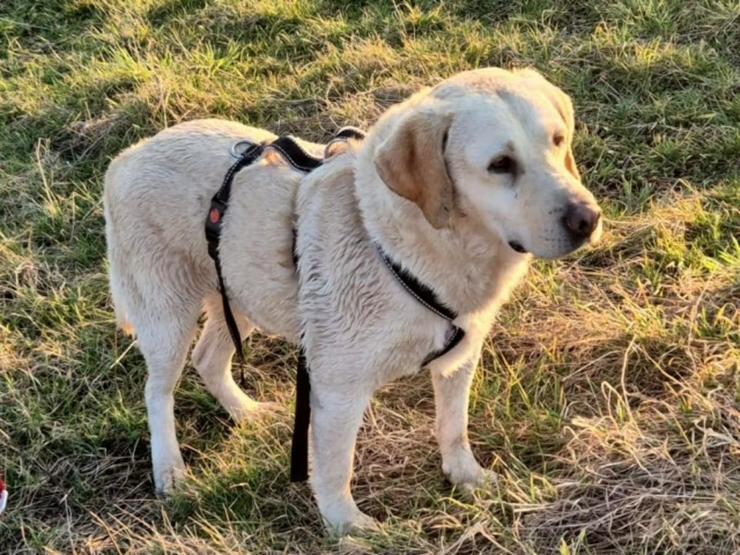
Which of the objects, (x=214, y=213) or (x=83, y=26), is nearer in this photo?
(x=214, y=213)

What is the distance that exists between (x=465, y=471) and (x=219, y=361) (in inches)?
48.2

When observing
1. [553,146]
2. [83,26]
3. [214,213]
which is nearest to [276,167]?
[214,213]

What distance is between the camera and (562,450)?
303 centimetres

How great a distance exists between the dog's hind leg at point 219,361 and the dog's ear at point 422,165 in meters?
1.42

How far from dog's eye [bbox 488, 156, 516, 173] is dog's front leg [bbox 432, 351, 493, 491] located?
888 mm

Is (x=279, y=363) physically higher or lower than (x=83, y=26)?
lower

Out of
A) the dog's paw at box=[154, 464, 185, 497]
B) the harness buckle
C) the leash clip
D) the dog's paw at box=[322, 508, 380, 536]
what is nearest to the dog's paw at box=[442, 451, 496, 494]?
the dog's paw at box=[322, 508, 380, 536]

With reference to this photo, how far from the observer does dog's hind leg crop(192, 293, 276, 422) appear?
3.71m

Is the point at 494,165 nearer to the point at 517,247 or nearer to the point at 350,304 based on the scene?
the point at 517,247

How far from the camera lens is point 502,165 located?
247 cm

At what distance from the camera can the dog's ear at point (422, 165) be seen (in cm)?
250

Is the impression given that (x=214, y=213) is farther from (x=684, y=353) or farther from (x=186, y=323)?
(x=684, y=353)

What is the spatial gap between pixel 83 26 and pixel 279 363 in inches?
163

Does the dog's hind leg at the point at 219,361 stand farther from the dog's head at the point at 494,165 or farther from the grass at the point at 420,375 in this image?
the dog's head at the point at 494,165
